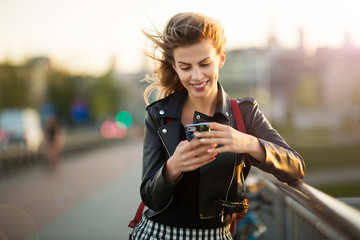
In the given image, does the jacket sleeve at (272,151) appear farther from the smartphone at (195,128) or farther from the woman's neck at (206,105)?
the smartphone at (195,128)

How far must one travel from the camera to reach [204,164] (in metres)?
1.76

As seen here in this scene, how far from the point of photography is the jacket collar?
2000mm

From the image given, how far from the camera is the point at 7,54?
3725cm

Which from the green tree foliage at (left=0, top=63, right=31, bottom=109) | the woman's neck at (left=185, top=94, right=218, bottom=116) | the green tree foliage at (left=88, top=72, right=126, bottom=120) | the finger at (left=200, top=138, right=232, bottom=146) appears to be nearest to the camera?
the finger at (left=200, top=138, right=232, bottom=146)

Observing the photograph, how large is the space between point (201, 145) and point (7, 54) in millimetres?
39336

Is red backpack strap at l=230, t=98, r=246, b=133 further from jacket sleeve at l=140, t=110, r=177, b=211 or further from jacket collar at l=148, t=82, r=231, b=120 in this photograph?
jacket sleeve at l=140, t=110, r=177, b=211

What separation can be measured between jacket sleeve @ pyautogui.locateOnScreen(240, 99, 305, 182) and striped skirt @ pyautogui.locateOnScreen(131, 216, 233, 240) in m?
0.40

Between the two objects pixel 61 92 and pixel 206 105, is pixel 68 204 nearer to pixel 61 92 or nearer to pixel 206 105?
pixel 206 105

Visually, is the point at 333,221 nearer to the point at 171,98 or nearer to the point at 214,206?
the point at 214,206

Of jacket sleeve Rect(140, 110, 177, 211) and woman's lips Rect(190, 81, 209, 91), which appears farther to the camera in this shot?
woman's lips Rect(190, 81, 209, 91)

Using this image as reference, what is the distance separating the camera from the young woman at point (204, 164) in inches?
73.5

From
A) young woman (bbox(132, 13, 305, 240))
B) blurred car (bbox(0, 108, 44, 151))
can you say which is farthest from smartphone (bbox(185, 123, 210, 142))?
blurred car (bbox(0, 108, 44, 151))

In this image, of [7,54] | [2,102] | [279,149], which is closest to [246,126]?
[279,149]

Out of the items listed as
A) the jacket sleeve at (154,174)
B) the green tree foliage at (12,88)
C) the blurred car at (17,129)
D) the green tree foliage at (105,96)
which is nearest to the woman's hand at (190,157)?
the jacket sleeve at (154,174)
